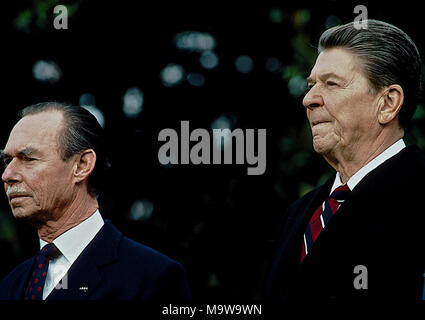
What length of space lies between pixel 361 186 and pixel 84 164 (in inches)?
61.2

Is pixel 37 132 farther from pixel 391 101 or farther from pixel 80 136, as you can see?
pixel 391 101

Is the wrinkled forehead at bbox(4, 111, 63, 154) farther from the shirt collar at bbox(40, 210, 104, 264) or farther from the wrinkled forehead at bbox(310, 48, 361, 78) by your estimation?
the wrinkled forehead at bbox(310, 48, 361, 78)

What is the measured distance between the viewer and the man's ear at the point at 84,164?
3.96 meters

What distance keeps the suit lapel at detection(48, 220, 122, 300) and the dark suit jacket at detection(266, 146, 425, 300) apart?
92cm

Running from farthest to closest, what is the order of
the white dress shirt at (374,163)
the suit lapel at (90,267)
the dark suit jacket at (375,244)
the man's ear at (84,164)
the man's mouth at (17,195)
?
the man's ear at (84,164) → the man's mouth at (17,195) → the suit lapel at (90,267) → the white dress shirt at (374,163) → the dark suit jacket at (375,244)

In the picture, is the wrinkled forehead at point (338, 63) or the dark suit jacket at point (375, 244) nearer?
the dark suit jacket at point (375, 244)

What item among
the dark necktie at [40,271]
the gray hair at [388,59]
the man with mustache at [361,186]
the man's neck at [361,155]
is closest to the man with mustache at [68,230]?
the dark necktie at [40,271]

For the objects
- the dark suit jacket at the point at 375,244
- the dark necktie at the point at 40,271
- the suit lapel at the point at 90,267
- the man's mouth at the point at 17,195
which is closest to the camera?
the dark suit jacket at the point at 375,244

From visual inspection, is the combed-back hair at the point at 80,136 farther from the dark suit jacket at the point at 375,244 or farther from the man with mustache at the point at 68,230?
the dark suit jacket at the point at 375,244

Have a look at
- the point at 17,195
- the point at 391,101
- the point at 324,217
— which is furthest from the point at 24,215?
the point at 391,101

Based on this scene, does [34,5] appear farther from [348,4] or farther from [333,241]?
[333,241]

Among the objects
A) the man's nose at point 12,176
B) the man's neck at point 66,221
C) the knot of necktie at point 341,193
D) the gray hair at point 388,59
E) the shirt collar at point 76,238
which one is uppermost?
the gray hair at point 388,59

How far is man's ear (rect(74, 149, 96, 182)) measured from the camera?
3959mm

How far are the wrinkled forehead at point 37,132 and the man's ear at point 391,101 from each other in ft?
5.72
